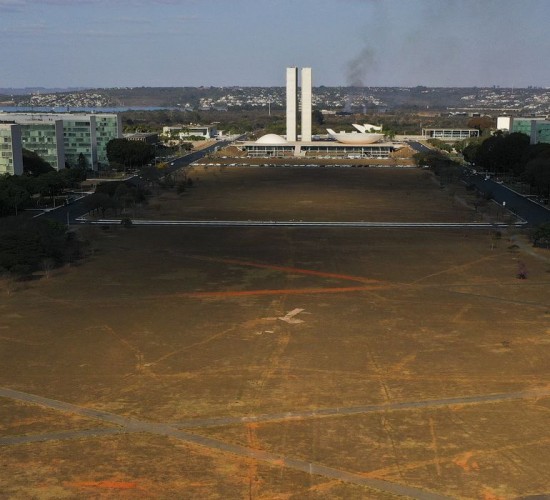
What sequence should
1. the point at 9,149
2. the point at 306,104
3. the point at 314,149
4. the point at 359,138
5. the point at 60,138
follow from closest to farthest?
the point at 9,149 < the point at 60,138 < the point at 359,138 < the point at 314,149 < the point at 306,104

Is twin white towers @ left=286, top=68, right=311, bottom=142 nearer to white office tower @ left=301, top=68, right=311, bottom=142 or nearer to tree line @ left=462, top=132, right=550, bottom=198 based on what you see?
white office tower @ left=301, top=68, right=311, bottom=142

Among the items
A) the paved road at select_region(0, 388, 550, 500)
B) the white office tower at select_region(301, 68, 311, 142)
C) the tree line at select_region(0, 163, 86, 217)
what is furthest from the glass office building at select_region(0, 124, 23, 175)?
the white office tower at select_region(301, 68, 311, 142)

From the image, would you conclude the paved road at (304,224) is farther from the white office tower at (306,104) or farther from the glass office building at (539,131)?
the white office tower at (306,104)

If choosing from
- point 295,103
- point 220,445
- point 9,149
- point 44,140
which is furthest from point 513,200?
point 295,103

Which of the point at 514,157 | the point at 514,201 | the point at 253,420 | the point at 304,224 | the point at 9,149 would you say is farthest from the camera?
the point at 514,157

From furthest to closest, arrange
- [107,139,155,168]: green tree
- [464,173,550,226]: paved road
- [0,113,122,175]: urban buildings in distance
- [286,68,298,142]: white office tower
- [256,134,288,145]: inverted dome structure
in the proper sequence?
[286,68,298,142]: white office tower
[256,134,288,145]: inverted dome structure
[107,139,155,168]: green tree
[0,113,122,175]: urban buildings in distance
[464,173,550,226]: paved road

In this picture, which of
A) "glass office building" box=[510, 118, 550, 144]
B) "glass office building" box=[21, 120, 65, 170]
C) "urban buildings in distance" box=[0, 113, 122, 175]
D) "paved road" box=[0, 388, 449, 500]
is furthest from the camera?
"glass office building" box=[510, 118, 550, 144]

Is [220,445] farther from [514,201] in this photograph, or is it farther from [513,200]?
[513,200]

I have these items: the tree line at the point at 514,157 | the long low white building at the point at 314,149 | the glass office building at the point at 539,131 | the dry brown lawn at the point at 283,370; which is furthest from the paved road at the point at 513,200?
the long low white building at the point at 314,149

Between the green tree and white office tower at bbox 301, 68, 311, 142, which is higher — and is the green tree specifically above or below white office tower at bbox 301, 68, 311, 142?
below
